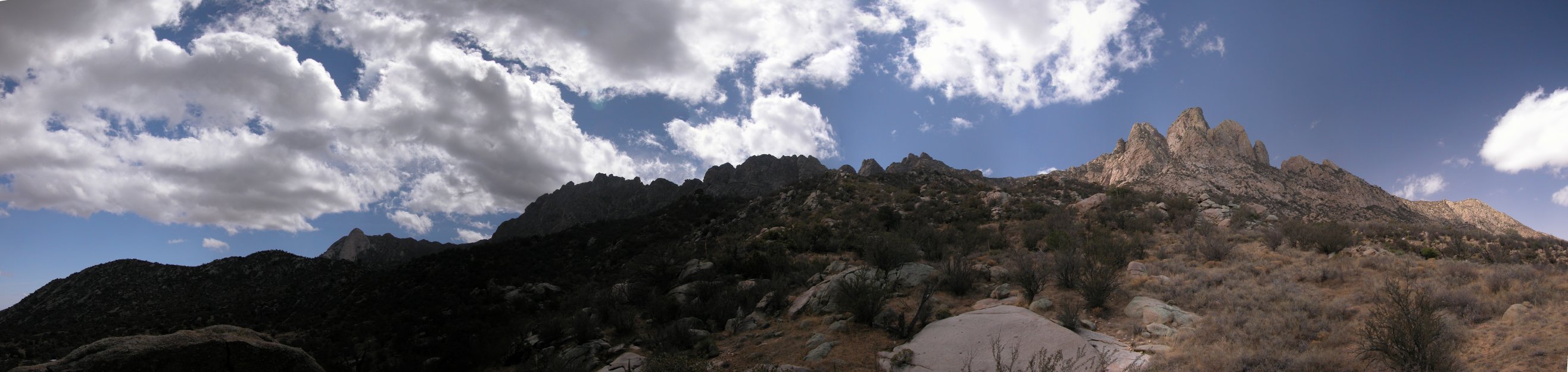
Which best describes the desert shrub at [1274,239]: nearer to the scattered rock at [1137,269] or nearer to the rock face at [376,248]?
the scattered rock at [1137,269]

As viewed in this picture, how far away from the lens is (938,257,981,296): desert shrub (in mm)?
12438

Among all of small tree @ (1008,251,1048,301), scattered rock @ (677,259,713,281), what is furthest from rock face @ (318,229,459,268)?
small tree @ (1008,251,1048,301)

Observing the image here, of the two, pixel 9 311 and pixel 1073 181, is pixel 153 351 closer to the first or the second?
pixel 1073 181

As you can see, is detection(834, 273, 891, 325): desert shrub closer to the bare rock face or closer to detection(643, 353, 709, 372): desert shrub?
detection(643, 353, 709, 372): desert shrub

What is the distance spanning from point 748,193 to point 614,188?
→ 62.7 ft

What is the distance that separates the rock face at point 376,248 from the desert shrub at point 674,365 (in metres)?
57.6

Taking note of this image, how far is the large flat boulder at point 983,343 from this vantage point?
24.8 ft

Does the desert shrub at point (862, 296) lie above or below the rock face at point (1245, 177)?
below

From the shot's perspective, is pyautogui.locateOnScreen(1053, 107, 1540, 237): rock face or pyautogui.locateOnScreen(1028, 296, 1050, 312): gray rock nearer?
pyautogui.locateOnScreen(1028, 296, 1050, 312): gray rock

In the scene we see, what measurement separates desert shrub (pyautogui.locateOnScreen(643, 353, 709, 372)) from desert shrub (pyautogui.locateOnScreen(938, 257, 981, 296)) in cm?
656

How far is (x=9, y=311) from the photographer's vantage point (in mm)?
34562

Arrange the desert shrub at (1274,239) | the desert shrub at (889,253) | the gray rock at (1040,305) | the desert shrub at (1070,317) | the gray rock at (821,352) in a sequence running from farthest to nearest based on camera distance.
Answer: the desert shrub at (889,253) < the desert shrub at (1274,239) < the gray rock at (1040,305) < the gray rock at (821,352) < the desert shrub at (1070,317)

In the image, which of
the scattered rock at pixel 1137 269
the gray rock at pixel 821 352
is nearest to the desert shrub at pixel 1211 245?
the scattered rock at pixel 1137 269

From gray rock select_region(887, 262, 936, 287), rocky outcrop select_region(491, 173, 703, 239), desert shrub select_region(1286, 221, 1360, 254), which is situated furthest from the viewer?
rocky outcrop select_region(491, 173, 703, 239)
